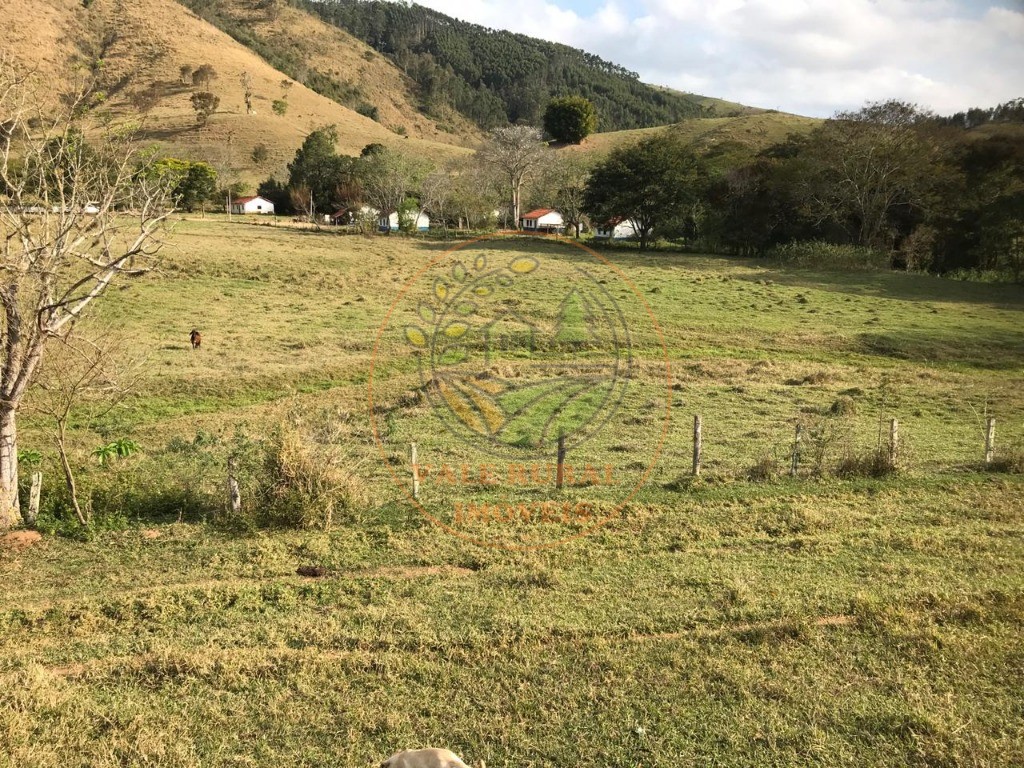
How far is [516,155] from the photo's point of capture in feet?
228

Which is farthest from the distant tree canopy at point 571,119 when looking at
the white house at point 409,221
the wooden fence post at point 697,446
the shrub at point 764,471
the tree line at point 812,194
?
the wooden fence post at point 697,446

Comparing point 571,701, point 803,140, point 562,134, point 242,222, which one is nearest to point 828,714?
point 571,701

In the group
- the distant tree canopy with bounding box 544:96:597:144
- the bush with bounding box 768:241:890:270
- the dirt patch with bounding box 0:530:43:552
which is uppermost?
the distant tree canopy with bounding box 544:96:597:144

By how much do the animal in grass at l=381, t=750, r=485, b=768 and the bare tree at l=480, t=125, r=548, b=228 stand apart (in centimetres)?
5998

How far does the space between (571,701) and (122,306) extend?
90.1 ft

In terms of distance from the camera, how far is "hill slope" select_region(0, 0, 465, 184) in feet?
247

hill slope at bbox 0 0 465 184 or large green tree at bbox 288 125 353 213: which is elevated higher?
hill slope at bbox 0 0 465 184

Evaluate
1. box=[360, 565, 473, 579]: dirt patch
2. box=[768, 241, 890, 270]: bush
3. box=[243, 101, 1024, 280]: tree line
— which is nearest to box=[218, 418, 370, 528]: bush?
box=[360, 565, 473, 579]: dirt patch

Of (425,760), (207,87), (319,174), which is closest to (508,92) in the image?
(207,87)

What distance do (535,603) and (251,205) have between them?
74164mm

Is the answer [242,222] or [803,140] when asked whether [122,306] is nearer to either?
[242,222]

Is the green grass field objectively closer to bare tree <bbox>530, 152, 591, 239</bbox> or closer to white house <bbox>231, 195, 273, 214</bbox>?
bare tree <bbox>530, 152, 591, 239</bbox>

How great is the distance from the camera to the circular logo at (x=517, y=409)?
38.1 ft

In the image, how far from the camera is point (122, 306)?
27.7 m
